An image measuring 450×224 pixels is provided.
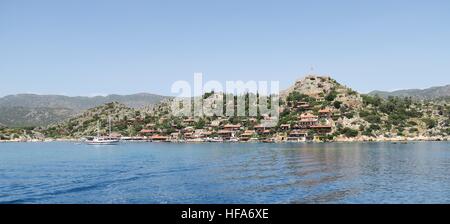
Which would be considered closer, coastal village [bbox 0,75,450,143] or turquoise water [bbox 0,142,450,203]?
turquoise water [bbox 0,142,450,203]

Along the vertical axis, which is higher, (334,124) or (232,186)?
(334,124)

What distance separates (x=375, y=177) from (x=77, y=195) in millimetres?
27299

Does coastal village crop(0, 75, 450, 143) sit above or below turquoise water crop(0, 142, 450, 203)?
above

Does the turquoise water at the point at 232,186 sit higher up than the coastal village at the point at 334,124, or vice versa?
the coastal village at the point at 334,124

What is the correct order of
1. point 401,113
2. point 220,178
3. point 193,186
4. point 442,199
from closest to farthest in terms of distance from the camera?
1. point 442,199
2. point 193,186
3. point 220,178
4. point 401,113

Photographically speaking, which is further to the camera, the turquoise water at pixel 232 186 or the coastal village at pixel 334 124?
the coastal village at pixel 334 124

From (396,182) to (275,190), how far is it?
483 inches

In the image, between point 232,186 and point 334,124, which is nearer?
point 232,186

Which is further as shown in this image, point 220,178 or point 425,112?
point 425,112

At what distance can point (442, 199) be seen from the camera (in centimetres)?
3109
